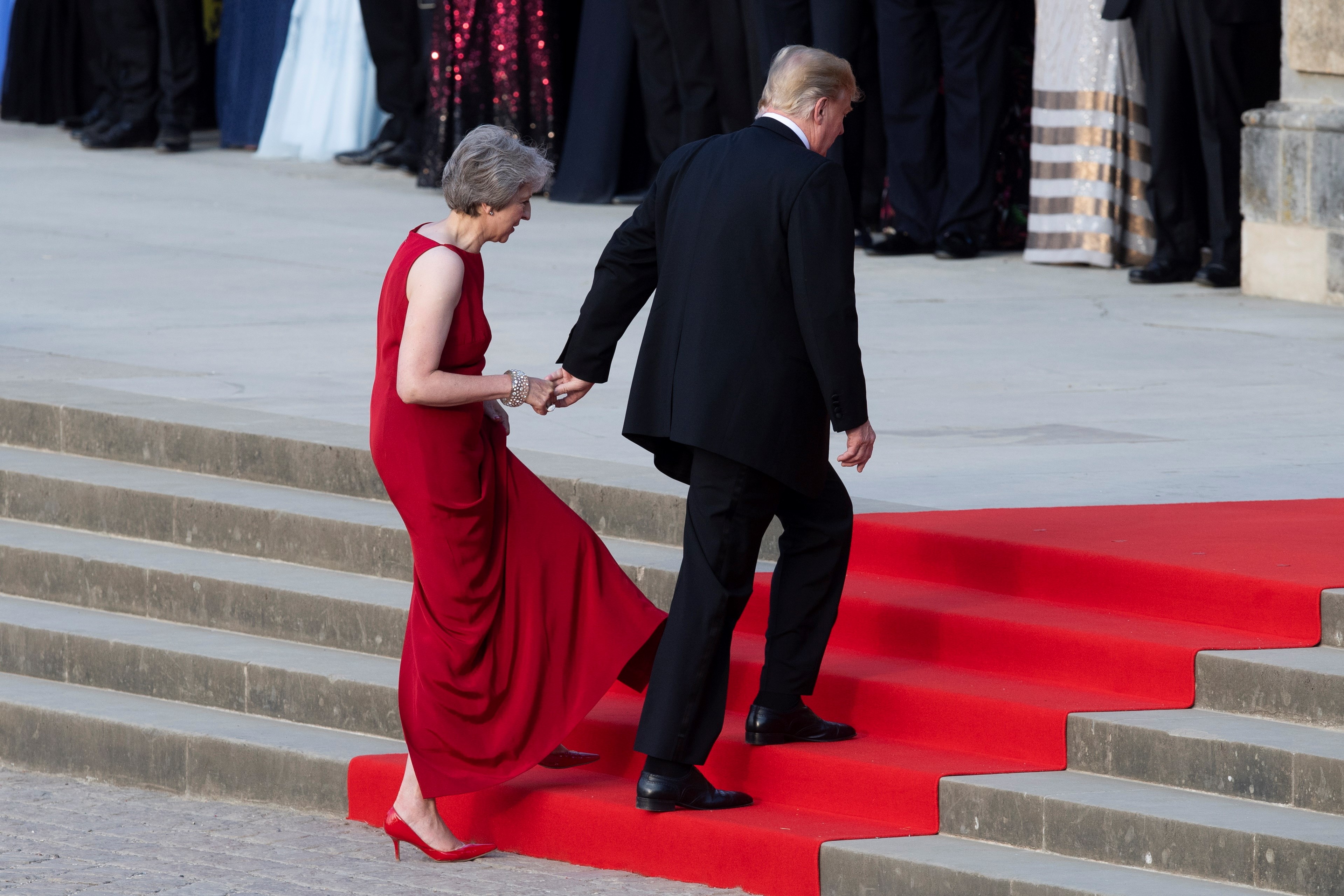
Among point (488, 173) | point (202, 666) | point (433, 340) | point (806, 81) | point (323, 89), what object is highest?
point (806, 81)

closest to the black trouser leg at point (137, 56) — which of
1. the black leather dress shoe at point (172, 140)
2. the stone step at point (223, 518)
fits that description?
the black leather dress shoe at point (172, 140)

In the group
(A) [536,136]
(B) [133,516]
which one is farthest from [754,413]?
(A) [536,136]

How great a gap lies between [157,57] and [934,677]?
40.5ft

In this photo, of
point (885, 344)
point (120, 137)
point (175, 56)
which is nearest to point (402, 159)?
point (175, 56)

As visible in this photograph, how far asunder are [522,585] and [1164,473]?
7.40 ft

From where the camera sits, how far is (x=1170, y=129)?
10.5 meters

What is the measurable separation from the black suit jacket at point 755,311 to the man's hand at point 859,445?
0.10ft

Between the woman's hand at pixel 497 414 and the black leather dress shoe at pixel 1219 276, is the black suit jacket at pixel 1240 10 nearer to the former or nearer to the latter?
the black leather dress shoe at pixel 1219 276

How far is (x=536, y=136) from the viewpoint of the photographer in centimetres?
1377

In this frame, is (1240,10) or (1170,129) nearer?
(1240,10)

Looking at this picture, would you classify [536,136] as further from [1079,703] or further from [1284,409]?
[1079,703]

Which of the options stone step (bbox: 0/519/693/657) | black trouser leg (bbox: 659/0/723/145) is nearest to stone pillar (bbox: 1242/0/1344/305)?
black trouser leg (bbox: 659/0/723/145)

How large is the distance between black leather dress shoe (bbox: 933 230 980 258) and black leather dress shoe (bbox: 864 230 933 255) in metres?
0.16

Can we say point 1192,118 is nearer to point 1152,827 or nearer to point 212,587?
point 212,587
